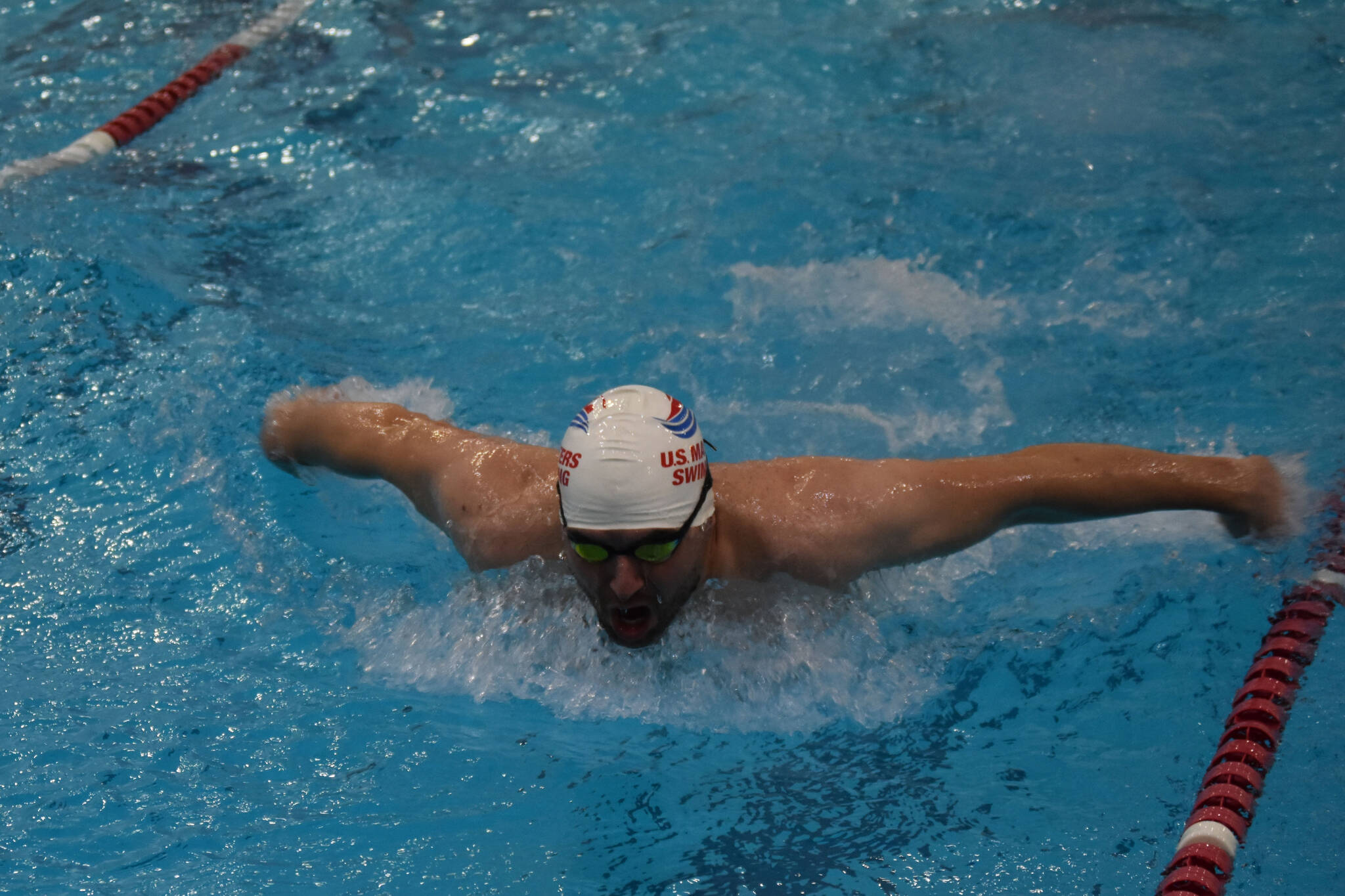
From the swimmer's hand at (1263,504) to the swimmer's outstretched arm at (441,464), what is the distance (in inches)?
72.8

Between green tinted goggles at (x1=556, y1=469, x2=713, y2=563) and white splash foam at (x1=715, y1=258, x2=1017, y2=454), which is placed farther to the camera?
white splash foam at (x1=715, y1=258, x2=1017, y2=454)

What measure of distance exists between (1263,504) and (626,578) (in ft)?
5.48

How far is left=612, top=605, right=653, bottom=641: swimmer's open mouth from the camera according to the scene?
3.09 m

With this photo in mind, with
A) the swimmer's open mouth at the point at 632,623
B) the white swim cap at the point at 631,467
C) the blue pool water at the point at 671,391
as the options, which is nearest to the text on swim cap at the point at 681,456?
the white swim cap at the point at 631,467

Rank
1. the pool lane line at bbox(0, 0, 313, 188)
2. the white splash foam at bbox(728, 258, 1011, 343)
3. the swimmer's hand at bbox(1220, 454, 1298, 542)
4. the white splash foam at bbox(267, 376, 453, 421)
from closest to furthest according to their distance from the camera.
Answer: the swimmer's hand at bbox(1220, 454, 1298, 542), the white splash foam at bbox(267, 376, 453, 421), the white splash foam at bbox(728, 258, 1011, 343), the pool lane line at bbox(0, 0, 313, 188)

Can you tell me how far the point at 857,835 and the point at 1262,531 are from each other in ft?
4.38

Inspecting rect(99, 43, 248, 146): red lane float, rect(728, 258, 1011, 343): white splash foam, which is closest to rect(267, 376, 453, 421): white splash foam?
rect(728, 258, 1011, 343): white splash foam

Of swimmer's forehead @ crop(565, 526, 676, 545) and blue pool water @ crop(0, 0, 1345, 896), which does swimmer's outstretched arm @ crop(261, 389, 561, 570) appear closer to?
blue pool water @ crop(0, 0, 1345, 896)

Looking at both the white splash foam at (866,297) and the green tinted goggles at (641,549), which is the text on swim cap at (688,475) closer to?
the green tinted goggles at (641,549)

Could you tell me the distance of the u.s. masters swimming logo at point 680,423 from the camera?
3055 millimetres

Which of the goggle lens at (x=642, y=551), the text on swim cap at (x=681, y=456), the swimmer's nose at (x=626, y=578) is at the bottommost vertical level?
the swimmer's nose at (x=626, y=578)

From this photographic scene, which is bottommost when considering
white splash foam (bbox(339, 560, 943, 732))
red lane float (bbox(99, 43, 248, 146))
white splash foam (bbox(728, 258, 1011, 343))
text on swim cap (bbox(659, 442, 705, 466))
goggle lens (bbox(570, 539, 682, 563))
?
white splash foam (bbox(339, 560, 943, 732))

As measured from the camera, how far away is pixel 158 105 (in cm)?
686

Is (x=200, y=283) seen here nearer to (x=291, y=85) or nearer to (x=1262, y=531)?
(x=291, y=85)
